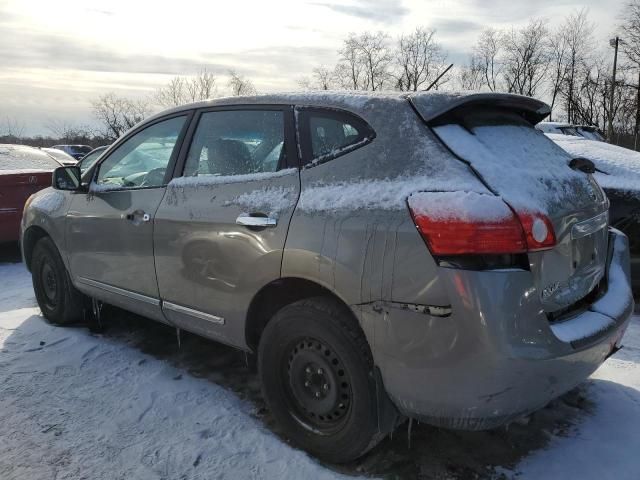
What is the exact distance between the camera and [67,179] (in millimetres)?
4062

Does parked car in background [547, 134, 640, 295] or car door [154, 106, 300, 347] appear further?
parked car in background [547, 134, 640, 295]

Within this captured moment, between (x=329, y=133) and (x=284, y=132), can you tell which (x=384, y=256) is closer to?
(x=329, y=133)

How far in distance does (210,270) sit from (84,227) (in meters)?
1.50

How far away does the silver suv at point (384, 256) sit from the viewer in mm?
2035

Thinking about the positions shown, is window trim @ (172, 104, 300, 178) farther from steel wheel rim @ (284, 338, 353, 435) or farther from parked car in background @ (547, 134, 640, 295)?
parked car in background @ (547, 134, 640, 295)

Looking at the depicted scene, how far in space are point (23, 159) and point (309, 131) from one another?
6663 millimetres

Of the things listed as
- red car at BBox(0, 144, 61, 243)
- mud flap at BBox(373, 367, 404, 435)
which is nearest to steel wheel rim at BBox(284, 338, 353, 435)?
mud flap at BBox(373, 367, 404, 435)

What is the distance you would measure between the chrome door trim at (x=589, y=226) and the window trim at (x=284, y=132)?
128cm

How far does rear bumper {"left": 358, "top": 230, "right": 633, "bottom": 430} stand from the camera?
1.98 m

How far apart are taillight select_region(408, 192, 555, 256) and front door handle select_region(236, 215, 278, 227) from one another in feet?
2.61

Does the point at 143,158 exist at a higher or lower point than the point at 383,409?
higher

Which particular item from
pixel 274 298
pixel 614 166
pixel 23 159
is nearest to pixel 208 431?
pixel 274 298

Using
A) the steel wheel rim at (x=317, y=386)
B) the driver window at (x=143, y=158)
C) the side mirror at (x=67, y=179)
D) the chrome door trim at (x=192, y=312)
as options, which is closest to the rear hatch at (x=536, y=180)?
the steel wheel rim at (x=317, y=386)

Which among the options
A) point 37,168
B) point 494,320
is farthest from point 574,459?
point 37,168
